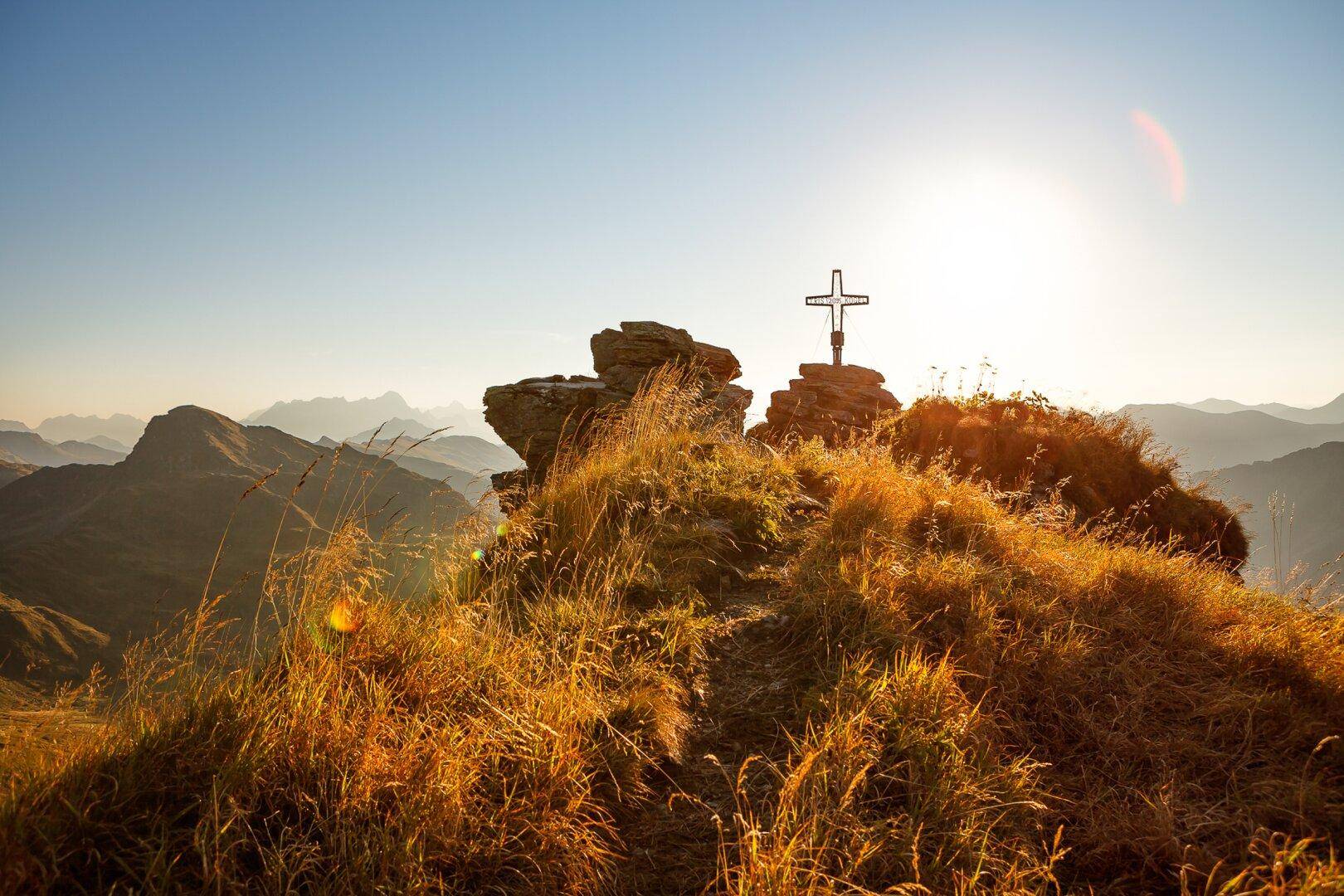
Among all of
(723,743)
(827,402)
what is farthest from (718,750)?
(827,402)

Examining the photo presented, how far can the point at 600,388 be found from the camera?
48.9 feet

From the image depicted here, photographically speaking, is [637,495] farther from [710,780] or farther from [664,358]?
[664,358]

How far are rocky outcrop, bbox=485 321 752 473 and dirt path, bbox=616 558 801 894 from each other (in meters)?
8.99

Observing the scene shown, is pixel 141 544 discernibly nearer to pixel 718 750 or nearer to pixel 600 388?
pixel 600 388

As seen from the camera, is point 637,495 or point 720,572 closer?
point 720,572

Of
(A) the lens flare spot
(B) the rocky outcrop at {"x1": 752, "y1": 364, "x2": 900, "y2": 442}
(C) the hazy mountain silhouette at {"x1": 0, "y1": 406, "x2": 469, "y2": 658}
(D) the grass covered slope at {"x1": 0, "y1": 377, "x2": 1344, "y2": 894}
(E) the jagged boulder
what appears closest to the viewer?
(D) the grass covered slope at {"x1": 0, "y1": 377, "x2": 1344, "y2": 894}

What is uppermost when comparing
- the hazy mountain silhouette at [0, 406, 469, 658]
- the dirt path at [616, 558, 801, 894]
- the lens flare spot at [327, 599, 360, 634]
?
the lens flare spot at [327, 599, 360, 634]

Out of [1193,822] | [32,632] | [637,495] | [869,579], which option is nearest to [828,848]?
[1193,822]

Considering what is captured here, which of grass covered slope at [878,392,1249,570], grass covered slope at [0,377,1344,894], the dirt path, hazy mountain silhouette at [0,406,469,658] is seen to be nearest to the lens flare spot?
grass covered slope at [0,377,1344,894]

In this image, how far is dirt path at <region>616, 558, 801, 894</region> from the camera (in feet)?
8.42

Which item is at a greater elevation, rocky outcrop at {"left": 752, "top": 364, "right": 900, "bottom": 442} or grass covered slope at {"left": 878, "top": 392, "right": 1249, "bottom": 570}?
rocky outcrop at {"left": 752, "top": 364, "right": 900, "bottom": 442}

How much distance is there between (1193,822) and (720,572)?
11.2 feet

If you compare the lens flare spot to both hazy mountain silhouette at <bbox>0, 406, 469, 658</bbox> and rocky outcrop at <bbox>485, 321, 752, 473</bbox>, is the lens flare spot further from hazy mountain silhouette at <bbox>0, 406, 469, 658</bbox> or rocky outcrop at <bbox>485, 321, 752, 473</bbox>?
hazy mountain silhouette at <bbox>0, 406, 469, 658</bbox>

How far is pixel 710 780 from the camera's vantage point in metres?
3.09
